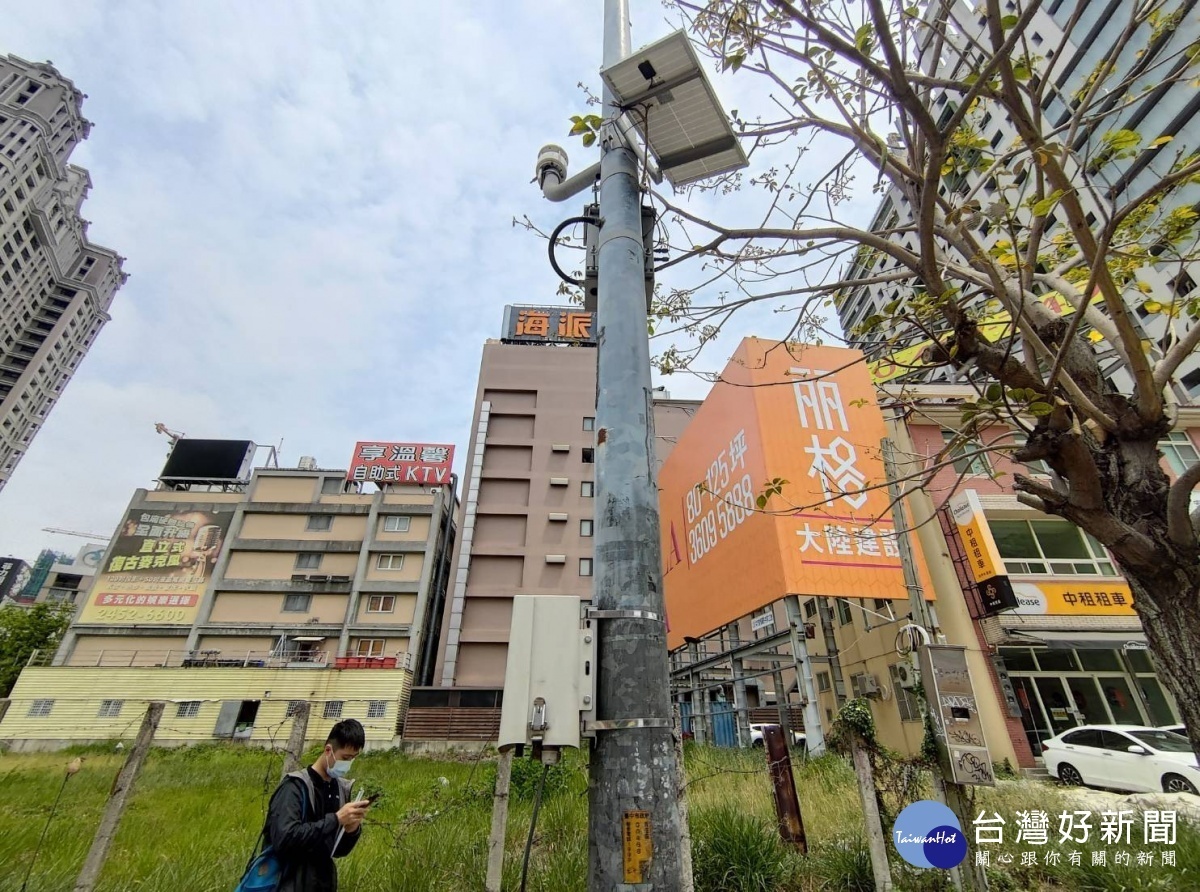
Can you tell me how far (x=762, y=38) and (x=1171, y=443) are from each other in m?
20.7

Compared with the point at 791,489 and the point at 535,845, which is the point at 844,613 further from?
the point at 535,845

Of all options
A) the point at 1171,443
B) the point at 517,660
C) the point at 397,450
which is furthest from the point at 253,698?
the point at 1171,443

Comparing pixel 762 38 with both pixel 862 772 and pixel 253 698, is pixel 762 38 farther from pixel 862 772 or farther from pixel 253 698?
pixel 253 698

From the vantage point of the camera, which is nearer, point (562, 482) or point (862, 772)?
point (862, 772)

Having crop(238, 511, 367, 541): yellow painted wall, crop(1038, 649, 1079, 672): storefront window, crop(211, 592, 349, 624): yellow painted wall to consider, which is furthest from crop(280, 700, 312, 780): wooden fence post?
crop(238, 511, 367, 541): yellow painted wall

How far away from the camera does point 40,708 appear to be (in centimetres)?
2625

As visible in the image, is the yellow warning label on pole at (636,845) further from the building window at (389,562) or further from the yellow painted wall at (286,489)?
the yellow painted wall at (286,489)

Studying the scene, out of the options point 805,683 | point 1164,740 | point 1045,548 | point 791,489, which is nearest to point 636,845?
point 805,683

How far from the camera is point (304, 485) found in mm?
34656

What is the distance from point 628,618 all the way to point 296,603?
34630 mm

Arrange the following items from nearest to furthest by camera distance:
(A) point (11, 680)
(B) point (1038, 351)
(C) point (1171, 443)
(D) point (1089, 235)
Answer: (D) point (1089, 235)
(B) point (1038, 351)
(C) point (1171, 443)
(A) point (11, 680)

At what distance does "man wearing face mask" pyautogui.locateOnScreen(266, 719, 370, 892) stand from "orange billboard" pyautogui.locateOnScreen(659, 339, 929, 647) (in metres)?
8.30

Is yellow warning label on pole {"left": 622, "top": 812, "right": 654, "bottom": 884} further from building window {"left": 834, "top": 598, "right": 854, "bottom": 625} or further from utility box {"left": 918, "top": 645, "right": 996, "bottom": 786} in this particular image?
building window {"left": 834, "top": 598, "right": 854, "bottom": 625}

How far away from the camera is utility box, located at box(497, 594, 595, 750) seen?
2041 mm
